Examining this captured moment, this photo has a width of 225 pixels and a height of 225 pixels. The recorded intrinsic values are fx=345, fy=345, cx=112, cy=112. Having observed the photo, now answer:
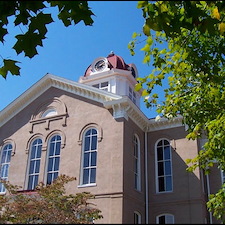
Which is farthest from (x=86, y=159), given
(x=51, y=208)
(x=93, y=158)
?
(x=51, y=208)

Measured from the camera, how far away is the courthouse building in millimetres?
19797

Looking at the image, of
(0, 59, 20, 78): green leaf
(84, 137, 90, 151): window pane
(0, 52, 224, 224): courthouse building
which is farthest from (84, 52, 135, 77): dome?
(0, 59, 20, 78): green leaf

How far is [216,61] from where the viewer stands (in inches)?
393

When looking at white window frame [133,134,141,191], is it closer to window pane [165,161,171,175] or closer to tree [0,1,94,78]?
window pane [165,161,171,175]

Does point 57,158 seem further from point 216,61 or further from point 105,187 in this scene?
point 216,61

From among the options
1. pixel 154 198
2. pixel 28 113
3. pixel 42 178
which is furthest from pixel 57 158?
pixel 154 198

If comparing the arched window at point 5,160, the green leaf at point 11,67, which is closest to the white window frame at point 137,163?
the arched window at point 5,160

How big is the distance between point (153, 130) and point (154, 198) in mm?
4633

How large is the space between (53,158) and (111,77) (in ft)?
30.7

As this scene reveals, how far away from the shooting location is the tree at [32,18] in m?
4.92

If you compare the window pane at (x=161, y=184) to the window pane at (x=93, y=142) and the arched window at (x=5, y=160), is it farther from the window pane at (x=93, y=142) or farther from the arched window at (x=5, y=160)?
the arched window at (x=5, y=160)

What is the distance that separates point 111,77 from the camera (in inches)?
1115

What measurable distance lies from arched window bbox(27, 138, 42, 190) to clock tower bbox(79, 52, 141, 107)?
7715 millimetres

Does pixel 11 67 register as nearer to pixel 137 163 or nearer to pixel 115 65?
pixel 137 163
